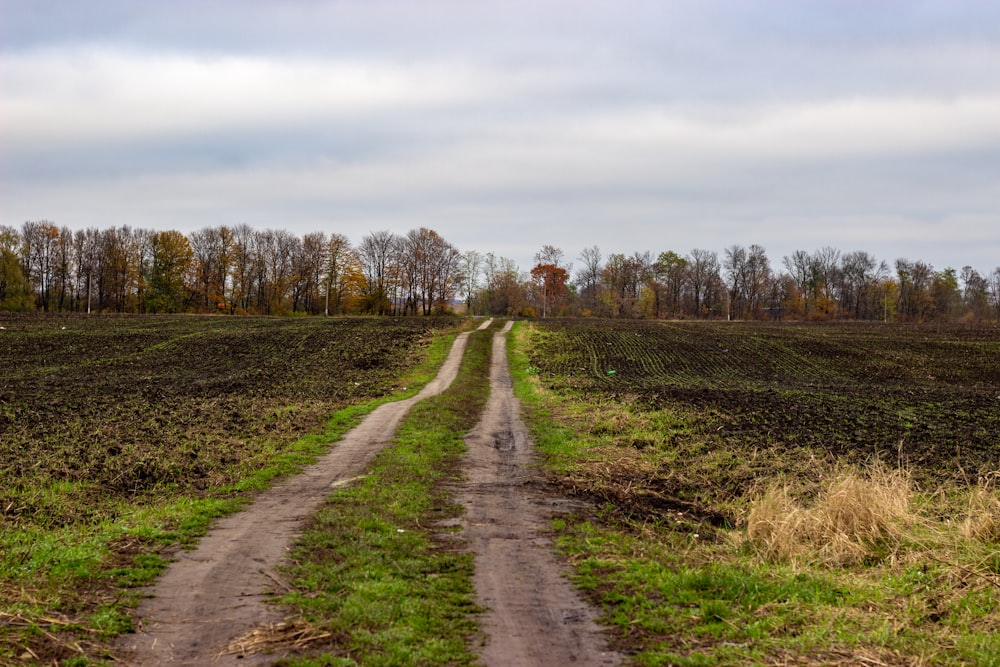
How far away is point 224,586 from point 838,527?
8.19 m

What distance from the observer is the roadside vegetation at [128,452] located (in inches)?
292

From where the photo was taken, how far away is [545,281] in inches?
5153

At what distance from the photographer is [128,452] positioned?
51.8 ft

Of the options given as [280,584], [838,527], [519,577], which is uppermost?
[838,527]

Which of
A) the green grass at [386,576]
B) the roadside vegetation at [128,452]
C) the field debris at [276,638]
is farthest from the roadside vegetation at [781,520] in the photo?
the roadside vegetation at [128,452]

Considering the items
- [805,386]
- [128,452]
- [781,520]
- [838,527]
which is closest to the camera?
[838,527]

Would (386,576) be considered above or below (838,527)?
below

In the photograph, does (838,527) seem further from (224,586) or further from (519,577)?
(224,586)

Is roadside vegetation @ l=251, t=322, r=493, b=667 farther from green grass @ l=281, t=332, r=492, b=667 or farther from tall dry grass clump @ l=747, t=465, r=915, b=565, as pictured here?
tall dry grass clump @ l=747, t=465, r=915, b=565

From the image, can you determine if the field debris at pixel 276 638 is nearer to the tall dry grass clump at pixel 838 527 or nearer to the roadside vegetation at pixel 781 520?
the roadside vegetation at pixel 781 520

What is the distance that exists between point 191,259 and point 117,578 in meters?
109

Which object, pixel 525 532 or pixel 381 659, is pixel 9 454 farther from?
pixel 381 659

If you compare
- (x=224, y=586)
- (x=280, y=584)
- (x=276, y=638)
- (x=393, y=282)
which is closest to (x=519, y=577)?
(x=280, y=584)

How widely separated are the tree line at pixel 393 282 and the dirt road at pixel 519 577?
311 ft
